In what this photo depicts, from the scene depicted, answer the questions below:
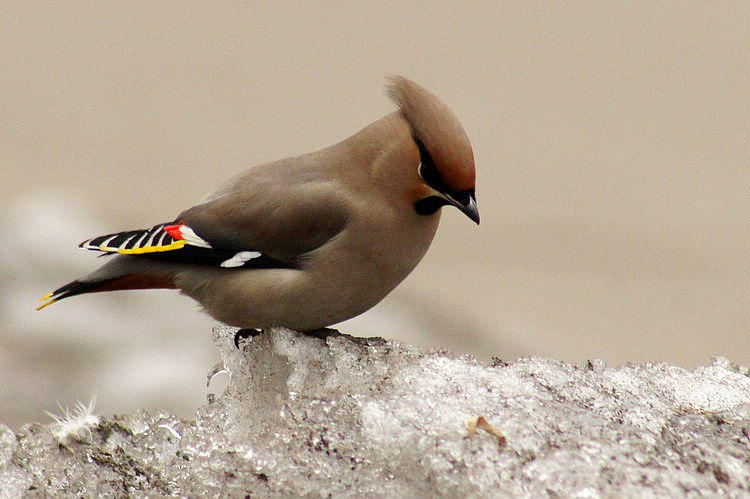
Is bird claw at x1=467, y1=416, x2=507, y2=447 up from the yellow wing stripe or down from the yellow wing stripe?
up

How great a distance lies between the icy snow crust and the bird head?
23.6 inches

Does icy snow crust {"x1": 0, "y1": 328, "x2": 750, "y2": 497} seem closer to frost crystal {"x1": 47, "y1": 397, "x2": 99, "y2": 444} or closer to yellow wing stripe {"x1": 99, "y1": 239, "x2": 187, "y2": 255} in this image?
frost crystal {"x1": 47, "y1": 397, "x2": 99, "y2": 444}

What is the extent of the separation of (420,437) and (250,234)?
174 centimetres

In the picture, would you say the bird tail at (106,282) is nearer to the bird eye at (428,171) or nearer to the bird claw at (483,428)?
the bird eye at (428,171)

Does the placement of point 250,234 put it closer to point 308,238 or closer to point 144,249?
point 308,238

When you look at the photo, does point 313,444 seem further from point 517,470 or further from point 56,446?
point 56,446

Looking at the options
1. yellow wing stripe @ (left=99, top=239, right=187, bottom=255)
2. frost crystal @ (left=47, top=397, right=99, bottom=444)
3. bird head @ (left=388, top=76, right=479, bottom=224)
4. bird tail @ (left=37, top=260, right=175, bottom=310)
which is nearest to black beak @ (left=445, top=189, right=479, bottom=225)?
bird head @ (left=388, top=76, right=479, bottom=224)

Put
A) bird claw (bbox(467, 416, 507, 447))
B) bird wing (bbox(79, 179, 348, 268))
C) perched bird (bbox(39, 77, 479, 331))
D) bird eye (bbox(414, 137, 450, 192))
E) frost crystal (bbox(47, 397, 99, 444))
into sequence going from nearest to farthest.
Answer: bird claw (bbox(467, 416, 507, 447))
frost crystal (bbox(47, 397, 99, 444))
bird eye (bbox(414, 137, 450, 192))
perched bird (bbox(39, 77, 479, 331))
bird wing (bbox(79, 179, 348, 268))

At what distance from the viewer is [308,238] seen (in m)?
4.53

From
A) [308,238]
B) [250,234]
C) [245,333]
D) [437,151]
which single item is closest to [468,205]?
[437,151]

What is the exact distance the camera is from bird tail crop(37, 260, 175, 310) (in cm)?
454

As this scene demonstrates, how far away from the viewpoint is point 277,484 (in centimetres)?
301

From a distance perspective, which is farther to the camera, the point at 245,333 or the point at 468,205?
the point at 245,333

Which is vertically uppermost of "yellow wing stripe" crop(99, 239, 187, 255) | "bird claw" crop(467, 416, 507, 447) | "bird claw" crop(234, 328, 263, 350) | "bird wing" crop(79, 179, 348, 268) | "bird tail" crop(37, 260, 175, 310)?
"bird wing" crop(79, 179, 348, 268)
